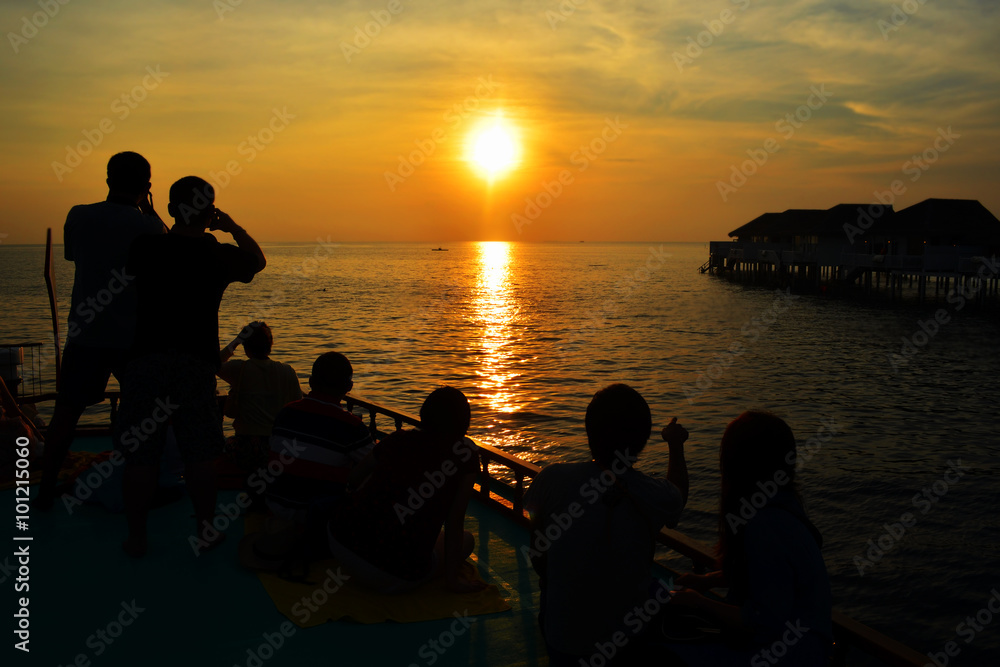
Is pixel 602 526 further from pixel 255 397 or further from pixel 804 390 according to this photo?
pixel 804 390

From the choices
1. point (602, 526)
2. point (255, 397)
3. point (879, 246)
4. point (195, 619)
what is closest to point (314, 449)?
point (195, 619)

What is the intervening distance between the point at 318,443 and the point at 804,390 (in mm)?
23127

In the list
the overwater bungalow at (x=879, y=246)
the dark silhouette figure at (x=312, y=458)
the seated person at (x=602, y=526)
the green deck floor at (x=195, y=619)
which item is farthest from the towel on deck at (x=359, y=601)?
the overwater bungalow at (x=879, y=246)

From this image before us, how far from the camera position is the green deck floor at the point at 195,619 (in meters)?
3.72

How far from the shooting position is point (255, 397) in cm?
595

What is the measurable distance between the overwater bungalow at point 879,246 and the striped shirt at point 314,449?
171 ft

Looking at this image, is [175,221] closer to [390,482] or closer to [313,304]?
[390,482]

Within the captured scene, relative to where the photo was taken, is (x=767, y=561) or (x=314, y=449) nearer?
(x=767, y=561)

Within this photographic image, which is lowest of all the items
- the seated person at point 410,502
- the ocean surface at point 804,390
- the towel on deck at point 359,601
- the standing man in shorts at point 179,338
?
the ocean surface at point 804,390

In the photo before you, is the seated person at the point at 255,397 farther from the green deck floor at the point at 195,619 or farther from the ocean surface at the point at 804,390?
the ocean surface at the point at 804,390

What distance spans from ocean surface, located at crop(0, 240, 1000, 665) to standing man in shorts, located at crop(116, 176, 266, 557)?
916 cm

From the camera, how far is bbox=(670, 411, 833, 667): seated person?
2.65m

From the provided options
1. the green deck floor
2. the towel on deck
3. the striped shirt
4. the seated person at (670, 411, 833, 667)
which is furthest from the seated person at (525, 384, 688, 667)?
the striped shirt

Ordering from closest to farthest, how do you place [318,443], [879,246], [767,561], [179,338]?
[767,561] < [179,338] < [318,443] < [879,246]
